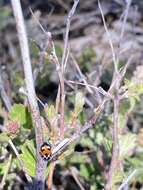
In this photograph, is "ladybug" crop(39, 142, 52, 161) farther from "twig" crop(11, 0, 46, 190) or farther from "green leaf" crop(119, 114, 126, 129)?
"green leaf" crop(119, 114, 126, 129)

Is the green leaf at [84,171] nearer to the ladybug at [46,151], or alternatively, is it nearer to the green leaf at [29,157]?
the green leaf at [29,157]

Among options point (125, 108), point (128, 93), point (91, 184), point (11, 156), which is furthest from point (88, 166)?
point (128, 93)

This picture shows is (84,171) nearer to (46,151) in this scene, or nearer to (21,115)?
(21,115)

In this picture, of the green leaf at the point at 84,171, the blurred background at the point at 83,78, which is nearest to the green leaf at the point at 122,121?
the blurred background at the point at 83,78

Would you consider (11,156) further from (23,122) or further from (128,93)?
(128,93)

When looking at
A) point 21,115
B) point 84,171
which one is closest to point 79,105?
point 21,115
